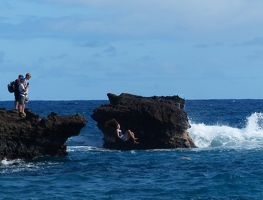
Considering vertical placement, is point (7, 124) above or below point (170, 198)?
above

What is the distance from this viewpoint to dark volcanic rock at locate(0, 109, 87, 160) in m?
29.2

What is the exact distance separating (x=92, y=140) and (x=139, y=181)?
65.0ft

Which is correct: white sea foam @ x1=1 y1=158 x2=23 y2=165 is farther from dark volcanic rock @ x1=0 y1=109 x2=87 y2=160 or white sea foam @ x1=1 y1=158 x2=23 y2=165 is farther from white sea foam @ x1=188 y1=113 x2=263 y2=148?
white sea foam @ x1=188 y1=113 x2=263 y2=148

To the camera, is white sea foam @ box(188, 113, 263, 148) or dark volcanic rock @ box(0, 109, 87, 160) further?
white sea foam @ box(188, 113, 263, 148)

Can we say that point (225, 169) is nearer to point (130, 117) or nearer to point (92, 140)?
point (130, 117)

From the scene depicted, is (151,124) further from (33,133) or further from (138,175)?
(138,175)

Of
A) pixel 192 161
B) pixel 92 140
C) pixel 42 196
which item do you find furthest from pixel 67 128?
pixel 92 140

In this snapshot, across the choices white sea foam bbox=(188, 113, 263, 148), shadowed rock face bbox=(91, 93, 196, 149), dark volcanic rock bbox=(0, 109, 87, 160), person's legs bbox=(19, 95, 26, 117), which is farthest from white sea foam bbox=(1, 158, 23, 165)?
white sea foam bbox=(188, 113, 263, 148)

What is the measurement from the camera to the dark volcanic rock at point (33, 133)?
95.8 ft

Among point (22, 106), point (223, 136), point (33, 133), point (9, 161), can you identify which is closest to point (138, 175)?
point (33, 133)

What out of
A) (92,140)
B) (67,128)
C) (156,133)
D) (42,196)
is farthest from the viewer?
(92,140)

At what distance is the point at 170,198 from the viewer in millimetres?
22438

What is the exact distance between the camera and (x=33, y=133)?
29.6 metres

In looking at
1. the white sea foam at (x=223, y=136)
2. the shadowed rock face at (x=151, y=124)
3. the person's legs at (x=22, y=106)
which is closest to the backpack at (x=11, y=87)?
the person's legs at (x=22, y=106)
